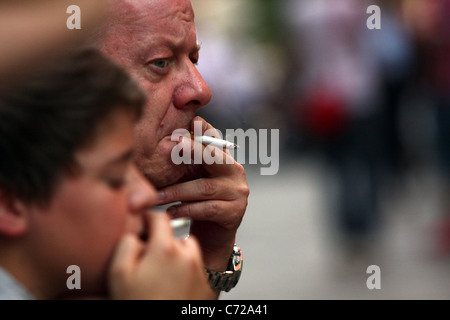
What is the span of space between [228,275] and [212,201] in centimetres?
28

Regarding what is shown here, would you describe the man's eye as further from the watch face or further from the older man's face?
the watch face

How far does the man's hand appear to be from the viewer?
2.17m

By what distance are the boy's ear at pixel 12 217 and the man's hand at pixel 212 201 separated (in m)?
0.90

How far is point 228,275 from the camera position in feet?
7.55

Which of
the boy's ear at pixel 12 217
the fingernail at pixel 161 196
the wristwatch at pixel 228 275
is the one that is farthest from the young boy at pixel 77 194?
the wristwatch at pixel 228 275

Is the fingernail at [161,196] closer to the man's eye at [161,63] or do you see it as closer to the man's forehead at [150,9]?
the man's eye at [161,63]

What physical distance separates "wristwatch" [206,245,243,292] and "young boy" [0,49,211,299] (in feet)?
3.04

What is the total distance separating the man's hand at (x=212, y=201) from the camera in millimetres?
2166

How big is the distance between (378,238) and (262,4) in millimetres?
12060

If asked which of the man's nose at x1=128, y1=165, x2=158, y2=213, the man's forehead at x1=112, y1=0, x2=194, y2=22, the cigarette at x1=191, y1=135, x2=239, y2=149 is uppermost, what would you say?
the man's forehead at x1=112, y1=0, x2=194, y2=22

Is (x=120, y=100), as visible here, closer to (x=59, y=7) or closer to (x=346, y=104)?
(x=59, y=7)

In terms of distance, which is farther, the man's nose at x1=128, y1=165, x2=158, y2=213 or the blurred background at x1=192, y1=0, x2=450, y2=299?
the blurred background at x1=192, y1=0, x2=450, y2=299

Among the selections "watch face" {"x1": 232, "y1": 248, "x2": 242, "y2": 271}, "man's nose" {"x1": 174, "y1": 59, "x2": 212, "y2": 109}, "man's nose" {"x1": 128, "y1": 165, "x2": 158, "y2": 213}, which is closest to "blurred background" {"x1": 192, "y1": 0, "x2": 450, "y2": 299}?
"watch face" {"x1": 232, "y1": 248, "x2": 242, "y2": 271}

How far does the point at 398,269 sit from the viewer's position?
19.7 ft
